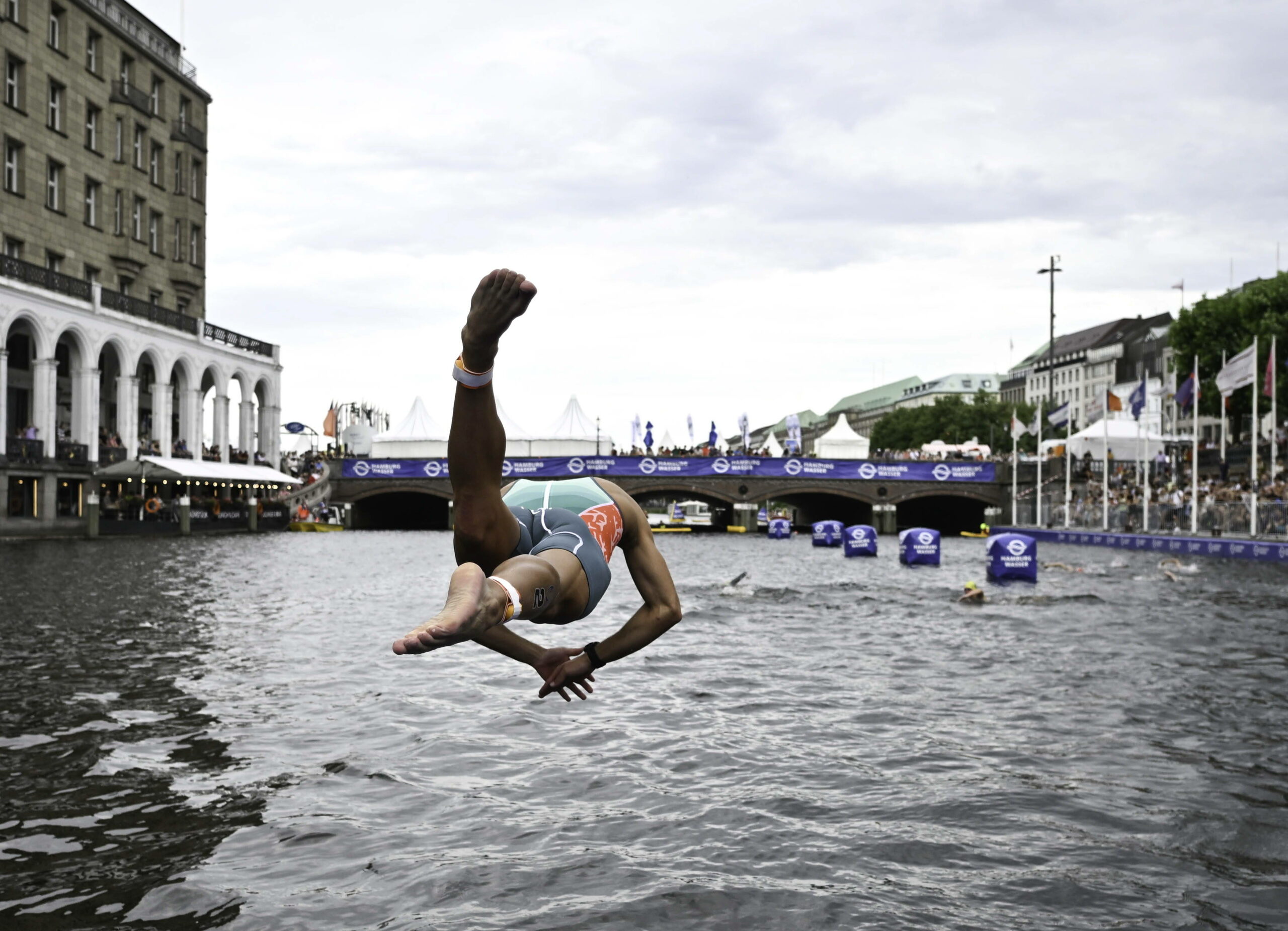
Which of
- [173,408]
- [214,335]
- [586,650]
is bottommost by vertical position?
[586,650]

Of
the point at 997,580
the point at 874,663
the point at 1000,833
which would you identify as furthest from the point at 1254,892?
the point at 997,580

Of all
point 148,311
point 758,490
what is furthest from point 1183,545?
point 148,311

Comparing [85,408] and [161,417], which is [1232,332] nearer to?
[161,417]

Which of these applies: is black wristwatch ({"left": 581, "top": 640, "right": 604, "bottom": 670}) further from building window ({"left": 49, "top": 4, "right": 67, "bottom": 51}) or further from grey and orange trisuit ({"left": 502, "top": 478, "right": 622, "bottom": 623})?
building window ({"left": 49, "top": 4, "right": 67, "bottom": 51})

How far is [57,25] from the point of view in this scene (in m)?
60.1

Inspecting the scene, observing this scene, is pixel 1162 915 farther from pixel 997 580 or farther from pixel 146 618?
pixel 997 580

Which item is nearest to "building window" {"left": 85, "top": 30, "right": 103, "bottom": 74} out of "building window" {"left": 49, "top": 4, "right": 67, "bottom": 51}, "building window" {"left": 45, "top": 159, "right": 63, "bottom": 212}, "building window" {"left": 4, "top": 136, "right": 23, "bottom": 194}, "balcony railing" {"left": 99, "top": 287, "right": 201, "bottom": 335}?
"building window" {"left": 49, "top": 4, "right": 67, "bottom": 51}

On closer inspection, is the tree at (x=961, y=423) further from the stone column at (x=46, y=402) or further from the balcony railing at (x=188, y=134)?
the stone column at (x=46, y=402)

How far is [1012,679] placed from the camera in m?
21.3

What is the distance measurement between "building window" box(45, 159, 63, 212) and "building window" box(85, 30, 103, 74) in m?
6.42

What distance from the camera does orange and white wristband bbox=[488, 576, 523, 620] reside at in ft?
14.8

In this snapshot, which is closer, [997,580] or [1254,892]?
[1254,892]

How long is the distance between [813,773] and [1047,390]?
183m

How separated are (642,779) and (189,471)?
53962mm
